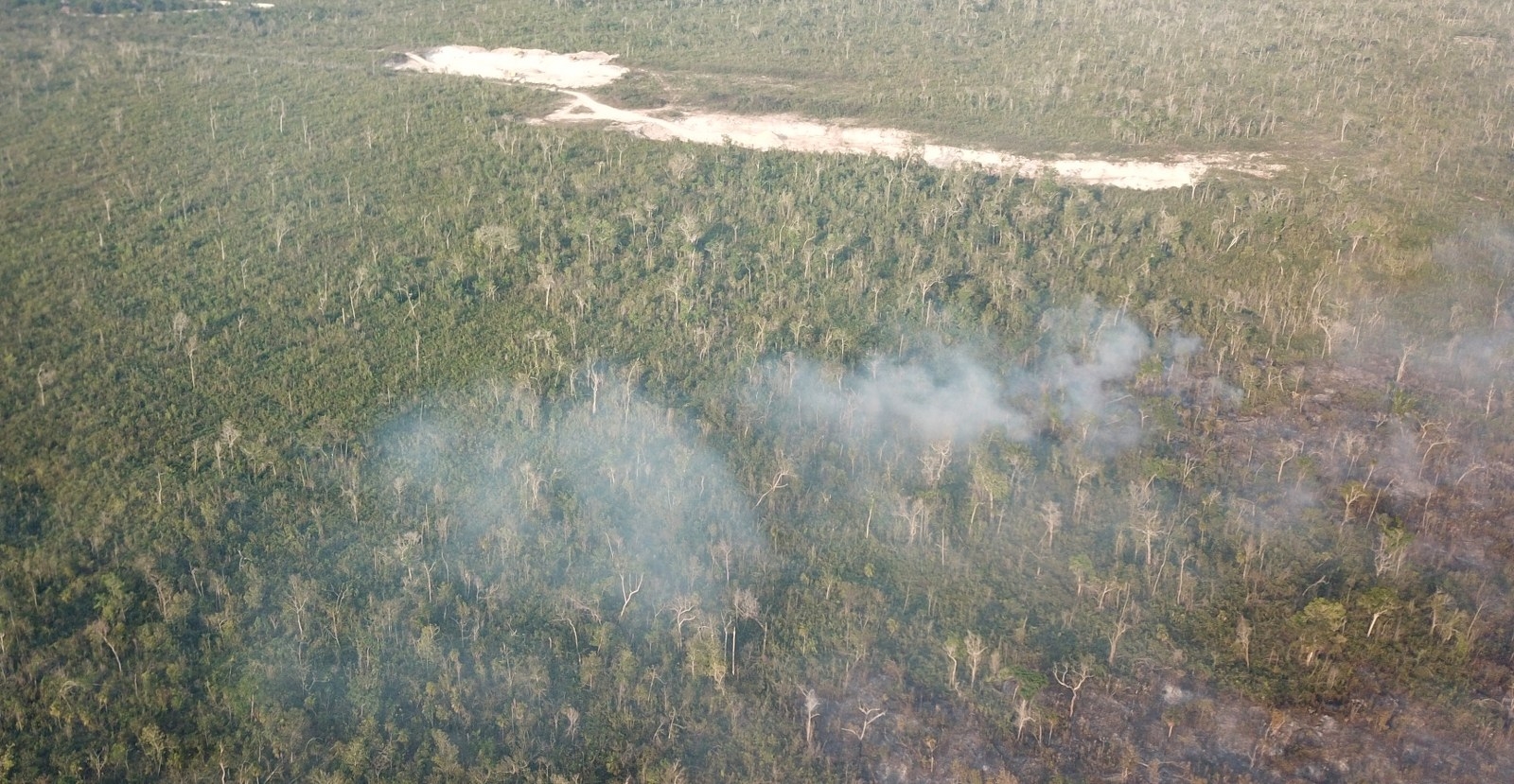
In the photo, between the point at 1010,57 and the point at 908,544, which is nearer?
the point at 908,544

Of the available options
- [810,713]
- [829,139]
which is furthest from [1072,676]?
[829,139]

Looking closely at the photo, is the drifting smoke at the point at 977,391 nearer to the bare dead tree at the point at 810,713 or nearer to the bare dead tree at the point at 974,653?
the bare dead tree at the point at 974,653

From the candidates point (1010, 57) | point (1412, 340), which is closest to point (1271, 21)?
point (1010, 57)

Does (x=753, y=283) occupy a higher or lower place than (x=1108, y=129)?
lower

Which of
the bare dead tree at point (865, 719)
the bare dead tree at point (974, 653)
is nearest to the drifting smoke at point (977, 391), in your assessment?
the bare dead tree at point (974, 653)

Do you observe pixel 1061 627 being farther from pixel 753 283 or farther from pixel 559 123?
pixel 559 123

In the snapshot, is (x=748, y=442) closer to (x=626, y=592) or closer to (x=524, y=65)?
Result: (x=626, y=592)
